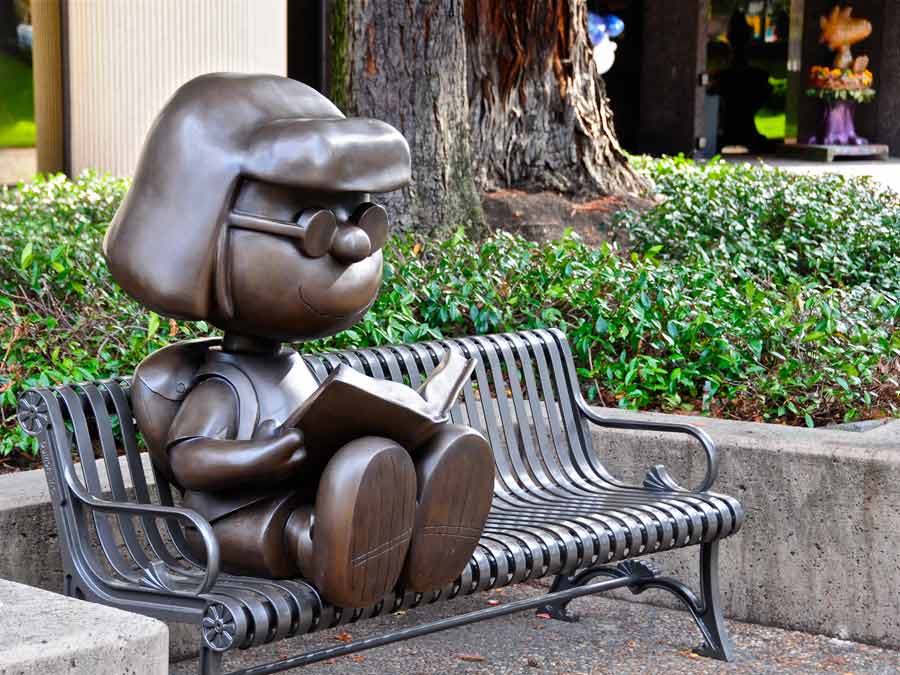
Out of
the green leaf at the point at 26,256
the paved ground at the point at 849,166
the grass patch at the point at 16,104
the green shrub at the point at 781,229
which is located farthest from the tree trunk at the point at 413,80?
the paved ground at the point at 849,166

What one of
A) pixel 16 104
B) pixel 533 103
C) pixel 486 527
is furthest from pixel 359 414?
pixel 16 104

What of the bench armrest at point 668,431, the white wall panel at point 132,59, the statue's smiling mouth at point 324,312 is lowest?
the bench armrest at point 668,431

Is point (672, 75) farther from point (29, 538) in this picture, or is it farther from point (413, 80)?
point (29, 538)

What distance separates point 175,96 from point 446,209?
443cm

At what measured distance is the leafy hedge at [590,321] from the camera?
4.95 meters

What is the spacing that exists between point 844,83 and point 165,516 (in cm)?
2074

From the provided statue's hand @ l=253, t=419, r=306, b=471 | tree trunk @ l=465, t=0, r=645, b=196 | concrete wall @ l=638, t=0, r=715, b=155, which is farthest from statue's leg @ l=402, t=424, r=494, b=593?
concrete wall @ l=638, t=0, r=715, b=155

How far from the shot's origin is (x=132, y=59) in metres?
11.5

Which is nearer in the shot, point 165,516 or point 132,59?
point 165,516

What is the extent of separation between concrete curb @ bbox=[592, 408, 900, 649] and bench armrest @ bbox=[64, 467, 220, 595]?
6.47 ft

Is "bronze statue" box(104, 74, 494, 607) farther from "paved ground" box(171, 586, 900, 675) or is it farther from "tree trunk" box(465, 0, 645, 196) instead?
"tree trunk" box(465, 0, 645, 196)

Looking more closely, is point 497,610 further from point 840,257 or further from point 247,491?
point 840,257

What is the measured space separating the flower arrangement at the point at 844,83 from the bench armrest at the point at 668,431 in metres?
19.0

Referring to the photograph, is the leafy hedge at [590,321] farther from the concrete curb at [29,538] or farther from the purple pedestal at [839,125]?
the purple pedestal at [839,125]
